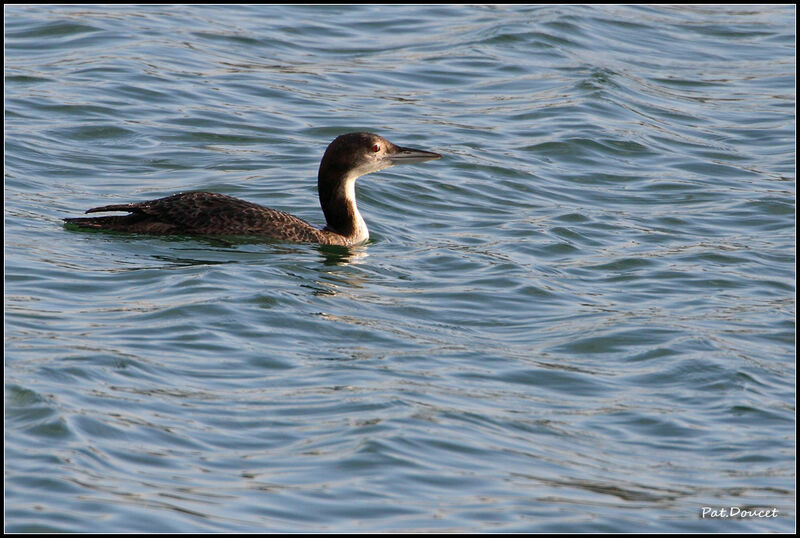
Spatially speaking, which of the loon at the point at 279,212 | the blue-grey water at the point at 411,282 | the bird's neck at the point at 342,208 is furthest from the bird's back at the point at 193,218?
the bird's neck at the point at 342,208

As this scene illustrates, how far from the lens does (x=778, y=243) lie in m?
12.1

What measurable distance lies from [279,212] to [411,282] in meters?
1.52

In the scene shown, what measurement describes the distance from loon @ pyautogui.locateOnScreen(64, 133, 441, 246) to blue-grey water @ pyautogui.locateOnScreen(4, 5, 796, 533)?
0.16 metres

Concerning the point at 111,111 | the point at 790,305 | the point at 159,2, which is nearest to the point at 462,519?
the point at 790,305

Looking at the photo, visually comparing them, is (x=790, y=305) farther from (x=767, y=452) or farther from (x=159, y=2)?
(x=159, y=2)

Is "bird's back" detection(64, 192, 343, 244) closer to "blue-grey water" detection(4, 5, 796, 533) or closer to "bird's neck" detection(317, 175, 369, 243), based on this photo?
"blue-grey water" detection(4, 5, 796, 533)

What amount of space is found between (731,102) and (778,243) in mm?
5405

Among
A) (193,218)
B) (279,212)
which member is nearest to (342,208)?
(279,212)

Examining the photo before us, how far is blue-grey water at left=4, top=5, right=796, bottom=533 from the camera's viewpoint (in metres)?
6.62

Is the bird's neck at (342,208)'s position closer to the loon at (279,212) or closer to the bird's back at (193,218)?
the loon at (279,212)

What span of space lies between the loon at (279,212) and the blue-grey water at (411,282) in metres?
0.16

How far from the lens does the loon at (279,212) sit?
434 inches

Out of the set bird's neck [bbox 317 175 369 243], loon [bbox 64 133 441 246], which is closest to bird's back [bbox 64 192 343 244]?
loon [bbox 64 133 441 246]

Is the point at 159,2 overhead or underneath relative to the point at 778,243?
overhead
